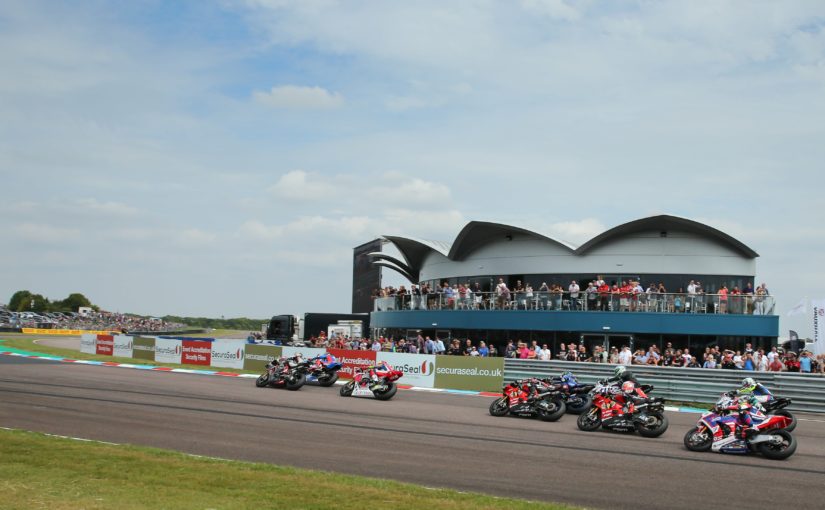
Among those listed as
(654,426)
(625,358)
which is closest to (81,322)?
(625,358)

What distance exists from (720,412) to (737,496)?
5.03 meters

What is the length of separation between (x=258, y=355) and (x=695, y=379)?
1997 centimetres

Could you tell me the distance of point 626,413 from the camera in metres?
18.8

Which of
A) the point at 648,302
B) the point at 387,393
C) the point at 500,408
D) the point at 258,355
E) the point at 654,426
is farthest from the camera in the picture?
the point at 258,355

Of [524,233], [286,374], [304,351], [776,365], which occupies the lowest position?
[286,374]

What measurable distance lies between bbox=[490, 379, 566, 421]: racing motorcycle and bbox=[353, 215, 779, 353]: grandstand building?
1400 cm

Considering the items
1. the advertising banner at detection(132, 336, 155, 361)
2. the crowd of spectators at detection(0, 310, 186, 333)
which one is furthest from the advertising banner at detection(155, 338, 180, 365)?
the crowd of spectators at detection(0, 310, 186, 333)

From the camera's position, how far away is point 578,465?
1387 centimetres

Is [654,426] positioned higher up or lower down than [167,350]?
lower down

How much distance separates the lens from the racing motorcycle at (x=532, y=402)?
2123cm

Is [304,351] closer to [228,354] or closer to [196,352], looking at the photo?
[228,354]

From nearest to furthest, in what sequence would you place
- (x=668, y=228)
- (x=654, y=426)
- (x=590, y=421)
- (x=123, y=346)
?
(x=654, y=426)
(x=590, y=421)
(x=668, y=228)
(x=123, y=346)

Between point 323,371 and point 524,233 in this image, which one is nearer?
point 323,371

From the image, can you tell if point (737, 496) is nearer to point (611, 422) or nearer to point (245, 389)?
Result: point (611, 422)
